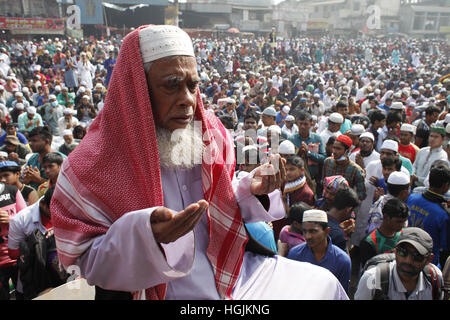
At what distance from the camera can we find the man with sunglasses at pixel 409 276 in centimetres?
257

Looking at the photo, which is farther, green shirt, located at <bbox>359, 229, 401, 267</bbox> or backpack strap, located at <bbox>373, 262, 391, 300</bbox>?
green shirt, located at <bbox>359, 229, 401, 267</bbox>

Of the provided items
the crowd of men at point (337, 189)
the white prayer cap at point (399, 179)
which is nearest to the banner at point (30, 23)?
the crowd of men at point (337, 189)

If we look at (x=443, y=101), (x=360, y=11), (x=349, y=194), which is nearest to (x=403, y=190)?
(x=349, y=194)

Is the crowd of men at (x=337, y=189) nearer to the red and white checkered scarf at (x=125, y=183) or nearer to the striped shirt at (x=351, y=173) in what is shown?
the striped shirt at (x=351, y=173)

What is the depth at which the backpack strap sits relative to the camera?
2.61 metres

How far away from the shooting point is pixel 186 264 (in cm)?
136

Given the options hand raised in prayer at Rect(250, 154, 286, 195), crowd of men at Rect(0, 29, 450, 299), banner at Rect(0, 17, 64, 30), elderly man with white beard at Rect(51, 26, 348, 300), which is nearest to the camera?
elderly man with white beard at Rect(51, 26, 348, 300)

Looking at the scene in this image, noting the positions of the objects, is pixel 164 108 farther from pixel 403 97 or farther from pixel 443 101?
pixel 403 97

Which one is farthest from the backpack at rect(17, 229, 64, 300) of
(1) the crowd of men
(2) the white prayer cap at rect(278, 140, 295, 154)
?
(2) the white prayer cap at rect(278, 140, 295, 154)

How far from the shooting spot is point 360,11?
50.8m

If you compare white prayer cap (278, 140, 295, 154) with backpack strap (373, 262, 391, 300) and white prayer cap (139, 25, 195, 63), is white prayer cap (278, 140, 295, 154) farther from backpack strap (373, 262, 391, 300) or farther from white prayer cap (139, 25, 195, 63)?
white prayer cap (139, 25, 195, 63)

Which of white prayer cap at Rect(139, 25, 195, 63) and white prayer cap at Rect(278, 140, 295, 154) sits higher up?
white prayer cap at Rect(139, 25, 195, 63)

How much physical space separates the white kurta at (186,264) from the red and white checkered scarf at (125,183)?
0.20ft

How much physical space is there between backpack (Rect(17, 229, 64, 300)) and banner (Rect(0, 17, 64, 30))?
2512 cm
